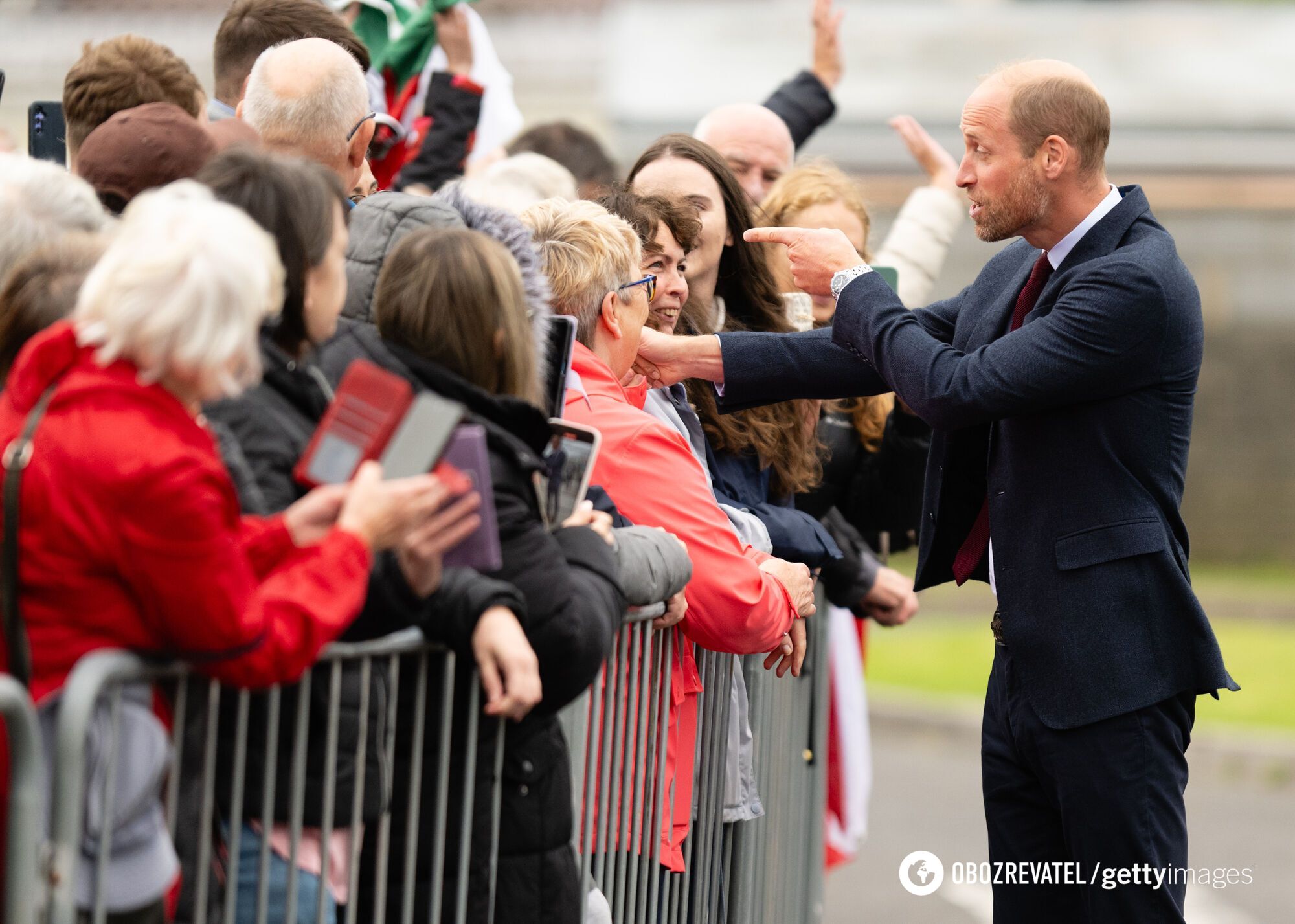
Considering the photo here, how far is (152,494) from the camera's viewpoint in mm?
2012

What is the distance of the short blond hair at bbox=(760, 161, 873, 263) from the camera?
17.2 feet

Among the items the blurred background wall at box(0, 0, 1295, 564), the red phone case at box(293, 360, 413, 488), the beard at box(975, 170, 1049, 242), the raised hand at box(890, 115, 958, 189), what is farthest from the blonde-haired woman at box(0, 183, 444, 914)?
the blurred background wall at box(0, 0, 1295, 564)

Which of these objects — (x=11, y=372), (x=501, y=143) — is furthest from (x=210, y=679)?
(x=501, y=143)

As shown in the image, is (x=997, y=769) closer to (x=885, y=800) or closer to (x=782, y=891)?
(x=782, y=891)

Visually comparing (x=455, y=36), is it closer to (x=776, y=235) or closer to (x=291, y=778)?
(x=776, y=235)

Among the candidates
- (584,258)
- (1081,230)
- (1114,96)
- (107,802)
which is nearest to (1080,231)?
(1081,230)

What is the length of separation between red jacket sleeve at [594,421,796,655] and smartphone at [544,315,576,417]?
0.32 metres

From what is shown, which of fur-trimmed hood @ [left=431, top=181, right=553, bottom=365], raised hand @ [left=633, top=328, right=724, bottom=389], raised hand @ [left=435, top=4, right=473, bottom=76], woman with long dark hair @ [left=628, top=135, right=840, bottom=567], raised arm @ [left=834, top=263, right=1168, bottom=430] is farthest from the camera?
raised hand @ [left=435, top=4, right=473, bottom=76]

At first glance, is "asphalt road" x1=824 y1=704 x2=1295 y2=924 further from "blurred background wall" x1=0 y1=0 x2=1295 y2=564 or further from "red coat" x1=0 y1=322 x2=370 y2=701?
"blurred background wall" x1=0 y1=0 x2=1295 y2=564

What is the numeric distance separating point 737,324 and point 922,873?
3.58 metres

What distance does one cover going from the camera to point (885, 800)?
8.70 meters

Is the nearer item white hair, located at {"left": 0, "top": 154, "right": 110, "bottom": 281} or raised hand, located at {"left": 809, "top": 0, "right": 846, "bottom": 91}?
white hair, located at {"left": 0, "top": 154, "right": 110, "bottom": 281}

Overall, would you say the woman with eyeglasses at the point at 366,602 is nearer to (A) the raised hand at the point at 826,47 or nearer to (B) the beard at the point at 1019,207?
(B) the beard at the point at 1019,207

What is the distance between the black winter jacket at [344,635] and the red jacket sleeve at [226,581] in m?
0.14
